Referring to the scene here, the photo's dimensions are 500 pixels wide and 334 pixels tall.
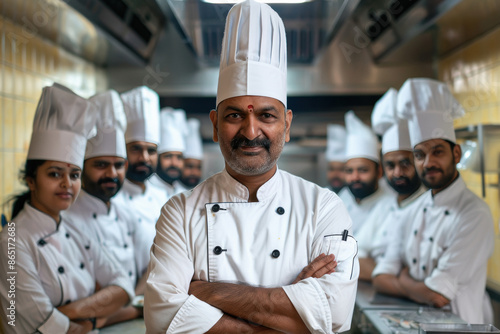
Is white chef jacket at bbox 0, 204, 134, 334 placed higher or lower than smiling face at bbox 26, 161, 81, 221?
lower

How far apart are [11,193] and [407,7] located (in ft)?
6.32

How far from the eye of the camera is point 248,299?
132 centimetres

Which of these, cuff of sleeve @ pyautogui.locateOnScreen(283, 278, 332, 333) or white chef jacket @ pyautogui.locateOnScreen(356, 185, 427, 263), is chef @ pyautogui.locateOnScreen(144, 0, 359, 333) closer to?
cuff of sleeve @ pyautogui.locateOnScreen(283, 278, 332, 333)

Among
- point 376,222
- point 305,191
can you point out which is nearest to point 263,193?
point 305,191

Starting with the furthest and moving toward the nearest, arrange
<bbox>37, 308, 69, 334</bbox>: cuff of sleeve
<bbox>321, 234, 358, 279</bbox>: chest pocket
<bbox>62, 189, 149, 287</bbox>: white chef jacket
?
<bbox>62, 189, 149, 287</bbox>: white chef jacket < <bbox>37, 308, 69, 334</bbox>: cuff of sleeve < <bbox>321, 234, 358, 279</bbox>: chest pocket

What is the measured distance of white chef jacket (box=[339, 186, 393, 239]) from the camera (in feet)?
7.19

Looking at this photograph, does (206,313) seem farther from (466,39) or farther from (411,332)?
(466,39)

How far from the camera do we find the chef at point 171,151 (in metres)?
2.11

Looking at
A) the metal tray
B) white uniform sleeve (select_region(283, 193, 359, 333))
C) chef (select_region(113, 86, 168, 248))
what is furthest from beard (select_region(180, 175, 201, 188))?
the metal tray

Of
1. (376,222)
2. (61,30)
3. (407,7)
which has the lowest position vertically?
(376,222)

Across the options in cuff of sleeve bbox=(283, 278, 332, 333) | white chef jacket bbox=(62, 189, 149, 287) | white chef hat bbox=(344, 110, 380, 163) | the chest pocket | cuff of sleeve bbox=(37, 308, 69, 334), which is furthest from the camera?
white chef hat bbox=(344, 110, 380, 163)

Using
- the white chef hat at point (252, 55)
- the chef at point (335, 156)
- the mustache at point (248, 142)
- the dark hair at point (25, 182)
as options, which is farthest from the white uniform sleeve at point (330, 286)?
the dark hair at point (25, 182)

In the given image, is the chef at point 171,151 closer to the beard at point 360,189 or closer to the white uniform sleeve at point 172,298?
the white uniform sleeve at point 172,298

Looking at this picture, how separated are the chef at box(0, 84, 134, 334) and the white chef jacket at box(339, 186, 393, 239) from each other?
44.7 inches
